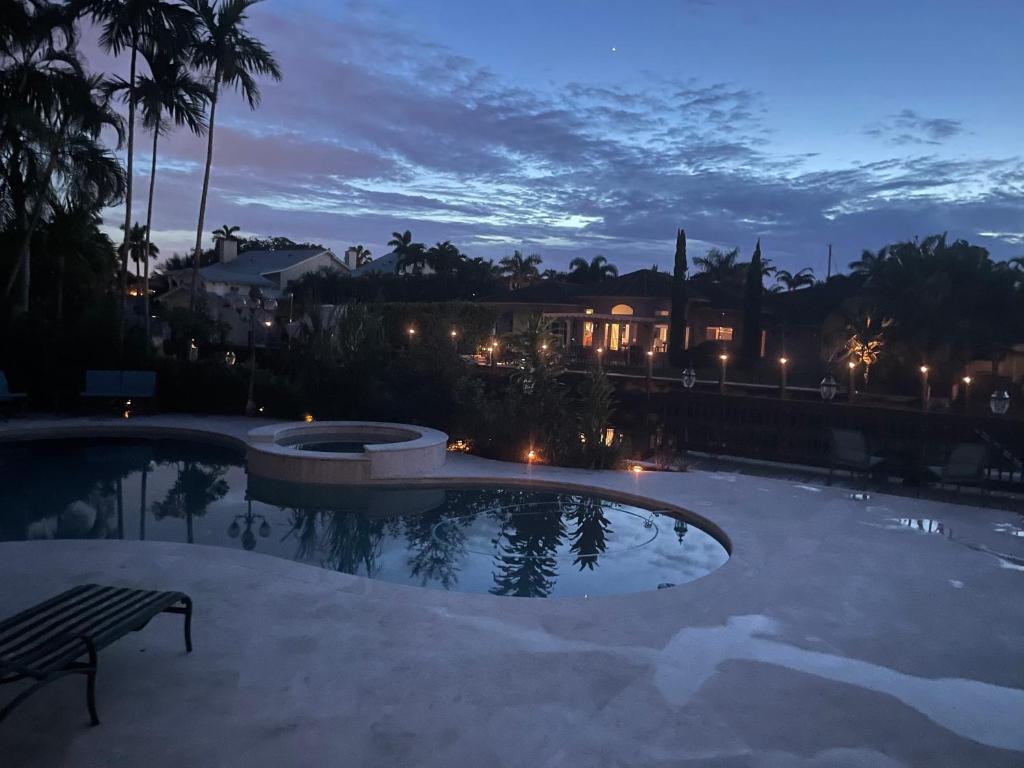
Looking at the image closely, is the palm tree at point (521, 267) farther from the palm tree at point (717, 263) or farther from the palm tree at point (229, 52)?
the palm tree at point (229, 52)

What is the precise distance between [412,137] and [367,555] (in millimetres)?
17764

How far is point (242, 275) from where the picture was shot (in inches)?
1412

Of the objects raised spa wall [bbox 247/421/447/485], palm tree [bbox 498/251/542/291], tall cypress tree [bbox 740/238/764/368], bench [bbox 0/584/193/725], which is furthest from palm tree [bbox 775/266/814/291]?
bench [bbox 0/584/193/725]

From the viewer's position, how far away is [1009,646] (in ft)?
15.2

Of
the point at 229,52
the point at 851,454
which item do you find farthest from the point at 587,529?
the point at 229,52

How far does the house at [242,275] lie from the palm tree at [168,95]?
25.4ft

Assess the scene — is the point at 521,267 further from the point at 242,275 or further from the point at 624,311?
the point at 624,311

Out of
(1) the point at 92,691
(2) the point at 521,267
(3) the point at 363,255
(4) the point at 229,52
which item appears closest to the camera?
(1) the point at 92,691

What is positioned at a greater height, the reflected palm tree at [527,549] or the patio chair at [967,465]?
the patio chair at [967,465]

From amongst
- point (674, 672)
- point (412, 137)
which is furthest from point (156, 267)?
point (674, 672)

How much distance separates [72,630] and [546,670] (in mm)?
2275

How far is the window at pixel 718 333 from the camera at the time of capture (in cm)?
3170

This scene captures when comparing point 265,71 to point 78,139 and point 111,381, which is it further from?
point 111,381

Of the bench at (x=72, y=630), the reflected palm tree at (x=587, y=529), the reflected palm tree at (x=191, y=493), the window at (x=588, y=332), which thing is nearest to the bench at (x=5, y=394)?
the reflected palm tree at (x=191, y=493)
